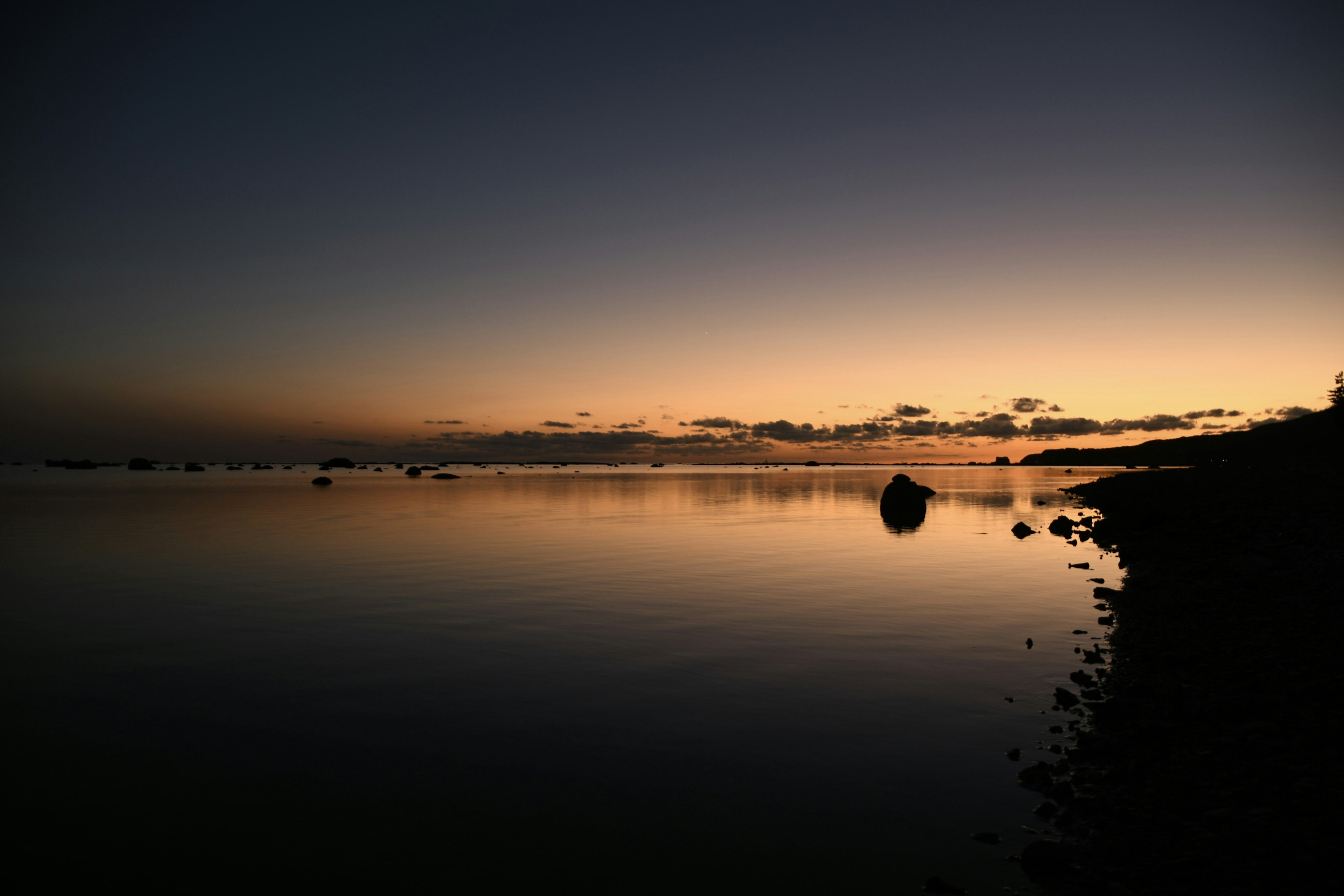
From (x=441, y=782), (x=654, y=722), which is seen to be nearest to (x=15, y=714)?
(x=441, y=782)

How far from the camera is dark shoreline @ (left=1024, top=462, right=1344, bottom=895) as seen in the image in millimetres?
7125

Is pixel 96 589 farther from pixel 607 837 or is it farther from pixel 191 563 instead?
pixel 607 837

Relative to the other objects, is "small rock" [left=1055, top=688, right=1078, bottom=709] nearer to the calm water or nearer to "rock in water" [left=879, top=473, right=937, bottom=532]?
the calm water

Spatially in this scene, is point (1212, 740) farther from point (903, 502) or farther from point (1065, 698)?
point (903, 502)

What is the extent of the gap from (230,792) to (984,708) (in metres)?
12.3

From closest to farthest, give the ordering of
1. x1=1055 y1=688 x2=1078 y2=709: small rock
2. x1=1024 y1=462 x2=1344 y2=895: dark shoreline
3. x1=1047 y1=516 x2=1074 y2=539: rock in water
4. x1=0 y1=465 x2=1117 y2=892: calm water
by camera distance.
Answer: x1=1024 y1=462 x2=1344 y2=895: dark shoreline, x1=0 y1=465 x2=1117 y2=892: calm water, x1=1055 y1=688 x2=1078 y2=709: small rock, x1=1047 y1=516 x2=1074 y2=539: rock in water

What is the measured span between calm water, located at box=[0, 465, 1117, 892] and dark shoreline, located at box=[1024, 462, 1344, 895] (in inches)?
35.9

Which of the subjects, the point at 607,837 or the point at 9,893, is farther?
the point at 607,837

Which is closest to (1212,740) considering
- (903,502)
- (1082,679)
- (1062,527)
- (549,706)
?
(1082,679)

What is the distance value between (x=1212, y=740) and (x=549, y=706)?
10682mm

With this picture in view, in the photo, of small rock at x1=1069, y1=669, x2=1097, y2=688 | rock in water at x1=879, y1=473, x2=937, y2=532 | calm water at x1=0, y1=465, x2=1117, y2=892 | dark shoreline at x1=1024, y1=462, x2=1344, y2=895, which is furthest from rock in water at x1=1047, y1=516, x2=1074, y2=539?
small rock at x1=1069, y1=669, x2=1097, y2=688

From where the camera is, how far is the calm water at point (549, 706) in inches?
325

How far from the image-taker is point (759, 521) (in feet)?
175

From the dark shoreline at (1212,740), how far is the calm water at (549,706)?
912mm
